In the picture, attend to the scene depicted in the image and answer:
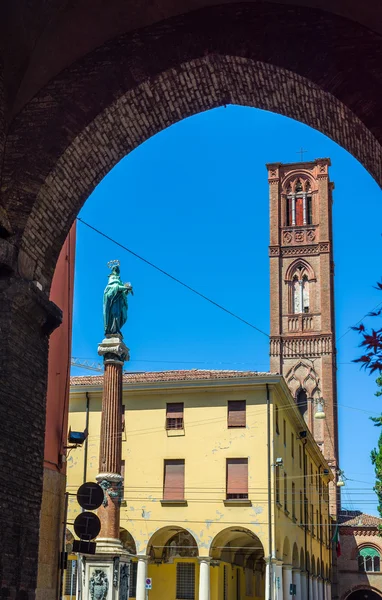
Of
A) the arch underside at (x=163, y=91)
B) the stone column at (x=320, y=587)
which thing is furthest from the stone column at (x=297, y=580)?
the arch underside at (x=163, y=91)

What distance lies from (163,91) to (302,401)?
55.5m

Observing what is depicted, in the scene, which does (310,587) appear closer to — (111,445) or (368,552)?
(368,552)

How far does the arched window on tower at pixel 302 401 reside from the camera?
61625mm

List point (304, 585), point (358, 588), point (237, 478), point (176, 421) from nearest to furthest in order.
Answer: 1. point (237, 478)
2. point (176, 421)
3. point (304, 585)
4. point (358, 588)

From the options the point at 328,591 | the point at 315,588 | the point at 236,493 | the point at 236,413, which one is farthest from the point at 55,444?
the point at 328,591

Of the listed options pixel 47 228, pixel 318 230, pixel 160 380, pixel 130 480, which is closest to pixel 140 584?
pixel 130 480

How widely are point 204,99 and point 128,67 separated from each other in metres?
1.00

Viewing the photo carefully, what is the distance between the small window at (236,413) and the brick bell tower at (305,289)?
2972 centimetres

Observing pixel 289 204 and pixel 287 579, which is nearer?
pixel 287 579

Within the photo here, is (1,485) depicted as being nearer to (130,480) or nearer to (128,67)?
(128,67)

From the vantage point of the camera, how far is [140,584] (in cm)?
3061

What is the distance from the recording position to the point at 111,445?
78.3ft

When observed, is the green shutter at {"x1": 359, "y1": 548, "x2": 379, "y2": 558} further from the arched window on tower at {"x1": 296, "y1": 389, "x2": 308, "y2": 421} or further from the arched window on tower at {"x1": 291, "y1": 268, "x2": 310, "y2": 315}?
the arched window on tower at {"x1": 291, "y1": 268, "x2": 310, "y2": 315}

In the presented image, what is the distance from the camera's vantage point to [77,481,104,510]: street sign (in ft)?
38.4
